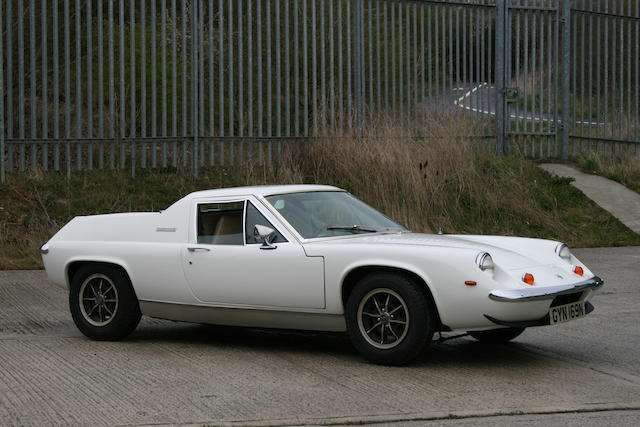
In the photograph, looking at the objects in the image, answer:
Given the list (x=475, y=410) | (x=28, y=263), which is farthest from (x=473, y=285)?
(x=28, y=263)

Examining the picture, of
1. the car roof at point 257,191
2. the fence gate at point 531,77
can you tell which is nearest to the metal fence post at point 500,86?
the fence gate at point 531,77

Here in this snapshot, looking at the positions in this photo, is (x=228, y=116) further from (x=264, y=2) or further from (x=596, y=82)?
(x=596, y=82)

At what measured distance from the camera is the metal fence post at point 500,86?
56.6 ft

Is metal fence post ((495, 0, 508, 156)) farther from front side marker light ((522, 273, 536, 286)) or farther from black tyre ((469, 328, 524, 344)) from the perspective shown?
front side marker light ((522, 273, 536, 286))

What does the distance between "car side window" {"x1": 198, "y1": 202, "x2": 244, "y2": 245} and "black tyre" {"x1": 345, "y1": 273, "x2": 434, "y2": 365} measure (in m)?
1.20

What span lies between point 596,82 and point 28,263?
36.3 feet

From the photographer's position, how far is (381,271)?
21.7ft

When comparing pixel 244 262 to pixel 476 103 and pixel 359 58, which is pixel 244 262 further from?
pixel 476 103

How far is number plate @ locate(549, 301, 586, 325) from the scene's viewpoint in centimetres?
635

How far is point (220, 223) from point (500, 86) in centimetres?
1075

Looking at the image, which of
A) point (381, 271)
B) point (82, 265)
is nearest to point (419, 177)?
point (82, 265)

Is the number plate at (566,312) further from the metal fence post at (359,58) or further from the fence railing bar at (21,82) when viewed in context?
the metal fence post at (359,58)

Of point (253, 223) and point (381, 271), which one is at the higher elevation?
point (253, 223)

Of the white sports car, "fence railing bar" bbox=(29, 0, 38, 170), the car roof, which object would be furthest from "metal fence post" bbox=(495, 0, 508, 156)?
the car roof
